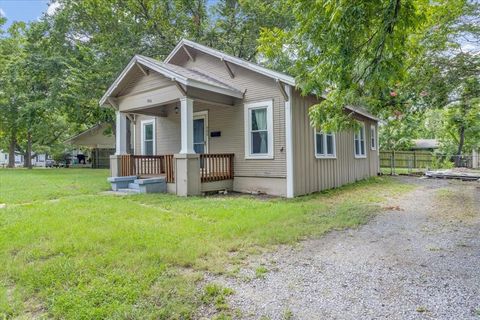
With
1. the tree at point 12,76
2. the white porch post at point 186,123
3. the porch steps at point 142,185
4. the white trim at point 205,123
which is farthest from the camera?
the tree at point 12,76

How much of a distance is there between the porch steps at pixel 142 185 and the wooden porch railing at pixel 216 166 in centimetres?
122

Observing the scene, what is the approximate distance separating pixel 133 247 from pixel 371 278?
8.99ft

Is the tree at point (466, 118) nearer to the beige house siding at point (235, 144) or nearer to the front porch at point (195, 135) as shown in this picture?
the front porch at point (195, 135)

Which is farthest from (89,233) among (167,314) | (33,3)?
(33,3)

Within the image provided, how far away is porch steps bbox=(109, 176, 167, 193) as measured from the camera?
899cm

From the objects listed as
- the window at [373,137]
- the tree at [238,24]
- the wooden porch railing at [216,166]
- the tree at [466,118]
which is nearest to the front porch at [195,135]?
the wooden porch railing at [216,166]

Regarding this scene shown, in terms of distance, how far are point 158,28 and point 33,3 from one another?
9168mm

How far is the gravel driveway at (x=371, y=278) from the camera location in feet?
8.29

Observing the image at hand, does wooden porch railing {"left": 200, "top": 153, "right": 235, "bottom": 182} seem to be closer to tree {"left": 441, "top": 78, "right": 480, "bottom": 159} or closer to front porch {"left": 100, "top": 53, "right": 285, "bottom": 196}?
front porch {"left": 100, "top": 53, "right": 285, "bottom": 196}

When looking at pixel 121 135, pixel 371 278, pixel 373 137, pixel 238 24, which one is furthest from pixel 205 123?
pixel 238 24

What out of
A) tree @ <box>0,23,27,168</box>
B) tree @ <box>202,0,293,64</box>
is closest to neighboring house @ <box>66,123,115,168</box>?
tree @ <box>0,23,27,168</box>

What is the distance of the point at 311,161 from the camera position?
9578 millimetres

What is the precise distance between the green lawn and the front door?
345 centimetres

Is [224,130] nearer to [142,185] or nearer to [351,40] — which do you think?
[142,185]
